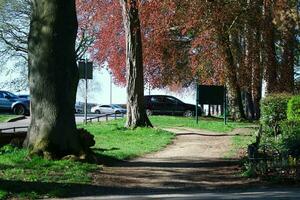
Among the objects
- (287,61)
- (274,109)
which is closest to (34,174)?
(274,109)

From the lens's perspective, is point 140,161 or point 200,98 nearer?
point 140,161

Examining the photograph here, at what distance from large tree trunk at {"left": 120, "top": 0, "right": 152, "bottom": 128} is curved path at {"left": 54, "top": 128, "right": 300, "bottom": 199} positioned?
23.8 ft

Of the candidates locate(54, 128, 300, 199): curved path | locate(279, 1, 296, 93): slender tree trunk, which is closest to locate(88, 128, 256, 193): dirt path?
locate(54, 128, 300, 199): curved path

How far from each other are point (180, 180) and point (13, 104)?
3047 centimetres

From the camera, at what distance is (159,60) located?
37469mm

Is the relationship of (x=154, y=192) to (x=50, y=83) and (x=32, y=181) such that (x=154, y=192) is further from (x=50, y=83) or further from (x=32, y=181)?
(x=50, y=83)

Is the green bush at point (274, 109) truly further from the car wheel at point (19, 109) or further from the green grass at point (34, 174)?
the car wheel at point (19, 109)

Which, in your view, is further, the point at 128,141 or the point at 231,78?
the point at 231,78

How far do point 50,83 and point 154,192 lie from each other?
4057mm

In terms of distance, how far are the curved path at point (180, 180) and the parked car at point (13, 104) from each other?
25268 millimetres

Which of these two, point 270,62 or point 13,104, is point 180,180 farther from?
point 13,104

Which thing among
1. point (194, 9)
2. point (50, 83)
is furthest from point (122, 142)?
point (194, 9)

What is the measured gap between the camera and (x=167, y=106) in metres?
43.0

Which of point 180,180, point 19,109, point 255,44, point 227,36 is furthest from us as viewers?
point 19,109
